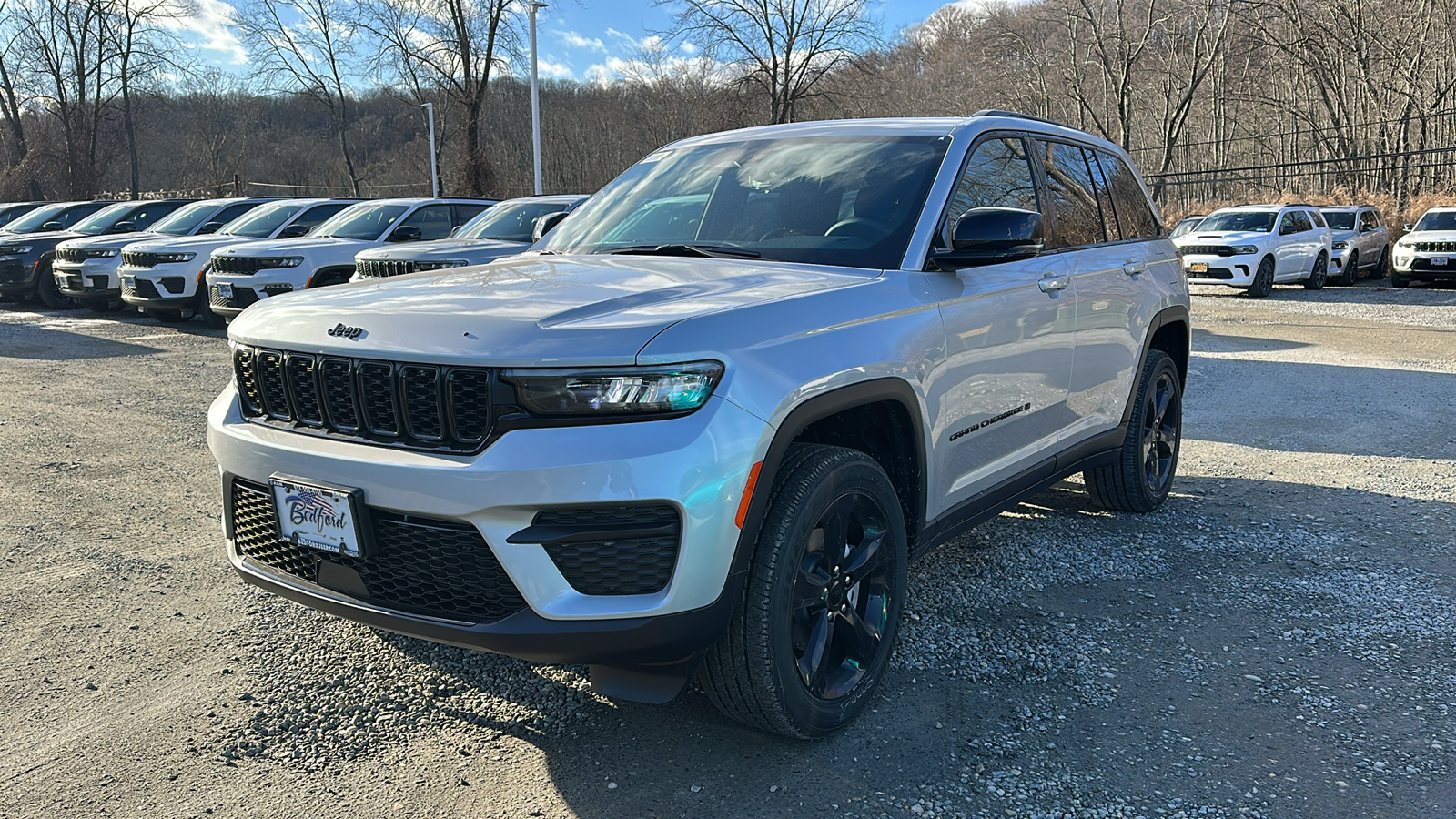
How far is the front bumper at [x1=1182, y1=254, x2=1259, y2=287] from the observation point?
18688mm

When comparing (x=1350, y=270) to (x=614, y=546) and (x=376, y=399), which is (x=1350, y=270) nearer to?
(x=614, y=546)

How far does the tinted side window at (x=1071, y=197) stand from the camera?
4500mm

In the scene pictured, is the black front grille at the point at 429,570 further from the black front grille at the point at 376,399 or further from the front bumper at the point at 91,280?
the front bumper at the point at 91,280

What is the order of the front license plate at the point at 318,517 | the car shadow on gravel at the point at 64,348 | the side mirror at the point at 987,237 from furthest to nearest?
the car shadow on gravel at the point at 64,348 → the side mirror at the point at 987,237 → the front license plate at the point at 318,517

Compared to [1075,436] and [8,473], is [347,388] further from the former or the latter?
[8,473]

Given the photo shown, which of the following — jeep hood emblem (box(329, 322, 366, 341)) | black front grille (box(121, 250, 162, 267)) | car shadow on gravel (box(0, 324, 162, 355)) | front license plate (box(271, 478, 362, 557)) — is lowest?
car shadow on gravel (box(0, 324, 162, 355))

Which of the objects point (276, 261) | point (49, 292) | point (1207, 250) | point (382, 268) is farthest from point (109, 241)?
point (1207, 250)

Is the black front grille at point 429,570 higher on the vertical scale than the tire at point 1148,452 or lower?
higher

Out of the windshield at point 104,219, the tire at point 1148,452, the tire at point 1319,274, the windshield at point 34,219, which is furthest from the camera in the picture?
the tire at point 1319,274

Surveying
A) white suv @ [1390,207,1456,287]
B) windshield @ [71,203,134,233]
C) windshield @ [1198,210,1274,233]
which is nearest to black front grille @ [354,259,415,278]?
windshield @ [71,203,134,233]

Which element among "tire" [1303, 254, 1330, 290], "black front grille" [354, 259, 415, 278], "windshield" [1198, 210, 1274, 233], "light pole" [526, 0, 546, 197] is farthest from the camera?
"light pole" [526, 0, 546, 197]

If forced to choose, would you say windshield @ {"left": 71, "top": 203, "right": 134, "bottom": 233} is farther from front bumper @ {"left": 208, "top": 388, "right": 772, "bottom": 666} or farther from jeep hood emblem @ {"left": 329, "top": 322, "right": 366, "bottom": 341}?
front bumper @ {"left": 208, "top": 388, "right": 772, "bottom": 666}

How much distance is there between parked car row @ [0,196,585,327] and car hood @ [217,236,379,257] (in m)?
0.02

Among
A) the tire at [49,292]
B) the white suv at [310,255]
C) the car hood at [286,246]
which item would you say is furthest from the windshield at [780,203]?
the tire at [49,292]
